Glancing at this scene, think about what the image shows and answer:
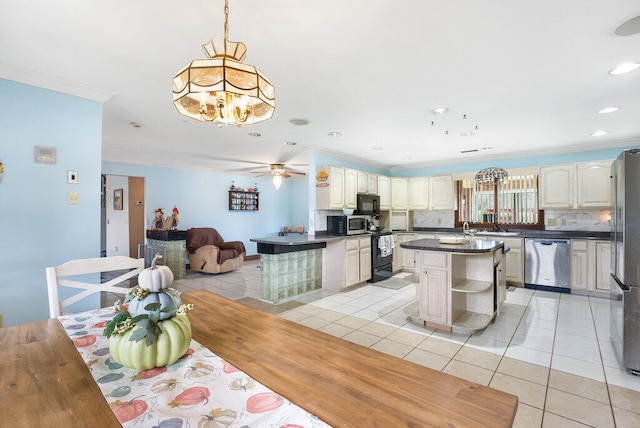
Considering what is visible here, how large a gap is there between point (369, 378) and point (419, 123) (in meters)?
3.42

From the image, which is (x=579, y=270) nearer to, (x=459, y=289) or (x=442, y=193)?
(x=442, y=193)

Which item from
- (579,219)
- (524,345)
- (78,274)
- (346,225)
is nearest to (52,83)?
(78,274)

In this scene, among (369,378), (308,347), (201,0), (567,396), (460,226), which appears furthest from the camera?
(460,226)

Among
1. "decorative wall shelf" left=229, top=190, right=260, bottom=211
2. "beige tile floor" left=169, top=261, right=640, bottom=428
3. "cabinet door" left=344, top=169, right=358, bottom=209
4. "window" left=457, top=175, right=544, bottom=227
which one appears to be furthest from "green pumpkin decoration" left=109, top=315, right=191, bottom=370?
"decorative wall shelf" left=229, top=190, right=260, bottom=211

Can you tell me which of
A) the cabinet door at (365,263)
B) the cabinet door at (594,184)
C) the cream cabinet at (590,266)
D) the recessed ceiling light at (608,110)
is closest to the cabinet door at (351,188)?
the cabinet door at (365,263)

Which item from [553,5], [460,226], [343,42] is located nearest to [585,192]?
[460,226]

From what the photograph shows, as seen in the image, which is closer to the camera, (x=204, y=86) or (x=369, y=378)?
(x=369, y=378)

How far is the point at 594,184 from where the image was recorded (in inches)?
183

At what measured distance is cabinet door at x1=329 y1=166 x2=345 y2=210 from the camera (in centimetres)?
505

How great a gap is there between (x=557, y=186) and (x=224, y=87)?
5.76 m

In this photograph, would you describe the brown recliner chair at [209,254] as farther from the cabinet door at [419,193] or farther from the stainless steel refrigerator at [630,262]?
the stainless steel refrigerator at [630,262]

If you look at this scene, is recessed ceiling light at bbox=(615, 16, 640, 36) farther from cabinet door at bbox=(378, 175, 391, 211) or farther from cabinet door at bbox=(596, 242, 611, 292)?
cabinet door at bbox=(378, 175, 391, 211)

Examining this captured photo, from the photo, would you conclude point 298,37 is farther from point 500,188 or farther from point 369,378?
point 500,188

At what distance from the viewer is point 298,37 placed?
1.93 m
